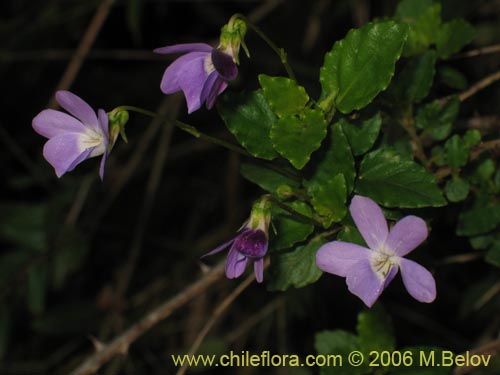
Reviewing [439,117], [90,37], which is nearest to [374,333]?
[439,117]

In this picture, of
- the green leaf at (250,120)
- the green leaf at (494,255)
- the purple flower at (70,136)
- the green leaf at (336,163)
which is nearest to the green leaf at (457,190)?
the green leaf at (494,255)

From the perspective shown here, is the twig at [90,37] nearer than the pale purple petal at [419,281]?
No

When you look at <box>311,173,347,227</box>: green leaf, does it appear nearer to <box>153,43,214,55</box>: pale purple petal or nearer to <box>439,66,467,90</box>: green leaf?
<box>153,43,214,55</box>: pale purple petal

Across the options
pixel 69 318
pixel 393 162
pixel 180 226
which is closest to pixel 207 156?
pixel 180 226

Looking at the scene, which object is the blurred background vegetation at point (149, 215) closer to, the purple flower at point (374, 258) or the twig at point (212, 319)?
the twig at point (212, 319)

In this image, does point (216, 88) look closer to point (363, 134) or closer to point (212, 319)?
point (363, 134)

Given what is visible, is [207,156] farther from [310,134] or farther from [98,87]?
[310,134]

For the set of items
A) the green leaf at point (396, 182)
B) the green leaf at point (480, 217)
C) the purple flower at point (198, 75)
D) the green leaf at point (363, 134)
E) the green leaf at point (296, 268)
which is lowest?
the green leaf at point (480, 217)
